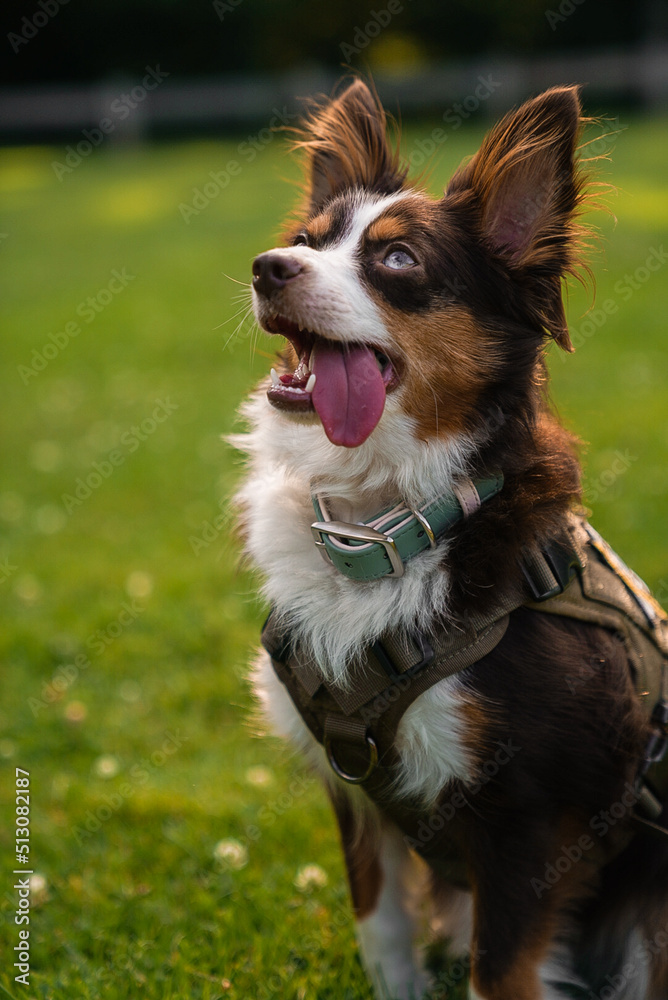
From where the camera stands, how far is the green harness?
211 cm

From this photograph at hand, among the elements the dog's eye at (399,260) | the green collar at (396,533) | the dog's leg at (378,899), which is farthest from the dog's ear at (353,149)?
the dog's leg at (378,899)

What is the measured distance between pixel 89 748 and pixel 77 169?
74.5 feet

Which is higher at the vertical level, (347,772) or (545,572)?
(545,572)

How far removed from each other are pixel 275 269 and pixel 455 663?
100 centimetres

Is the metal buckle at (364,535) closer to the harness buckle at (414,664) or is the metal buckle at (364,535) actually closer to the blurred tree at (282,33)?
the harness buckle at (414,664)

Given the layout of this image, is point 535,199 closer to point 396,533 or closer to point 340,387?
point 340,387

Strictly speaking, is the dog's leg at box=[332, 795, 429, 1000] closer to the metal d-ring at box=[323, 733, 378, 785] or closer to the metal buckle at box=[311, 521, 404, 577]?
the metal d-ring at box=[323, 733, 378, 785]

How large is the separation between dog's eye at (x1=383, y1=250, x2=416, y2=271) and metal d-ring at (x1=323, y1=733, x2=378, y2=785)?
1155mm

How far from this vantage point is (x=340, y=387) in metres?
2.18

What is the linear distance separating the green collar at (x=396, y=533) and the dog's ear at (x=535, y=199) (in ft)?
1.66

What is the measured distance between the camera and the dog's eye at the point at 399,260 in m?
2.28

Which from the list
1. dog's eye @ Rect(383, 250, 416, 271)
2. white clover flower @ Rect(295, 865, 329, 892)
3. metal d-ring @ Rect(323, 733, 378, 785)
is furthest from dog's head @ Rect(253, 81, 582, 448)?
white clover flower @ Rect(295, 865, 329, 892)

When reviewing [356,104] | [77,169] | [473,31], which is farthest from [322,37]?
[356,104]

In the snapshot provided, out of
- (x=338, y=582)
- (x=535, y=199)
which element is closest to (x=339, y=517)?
(x=338, y=582)
